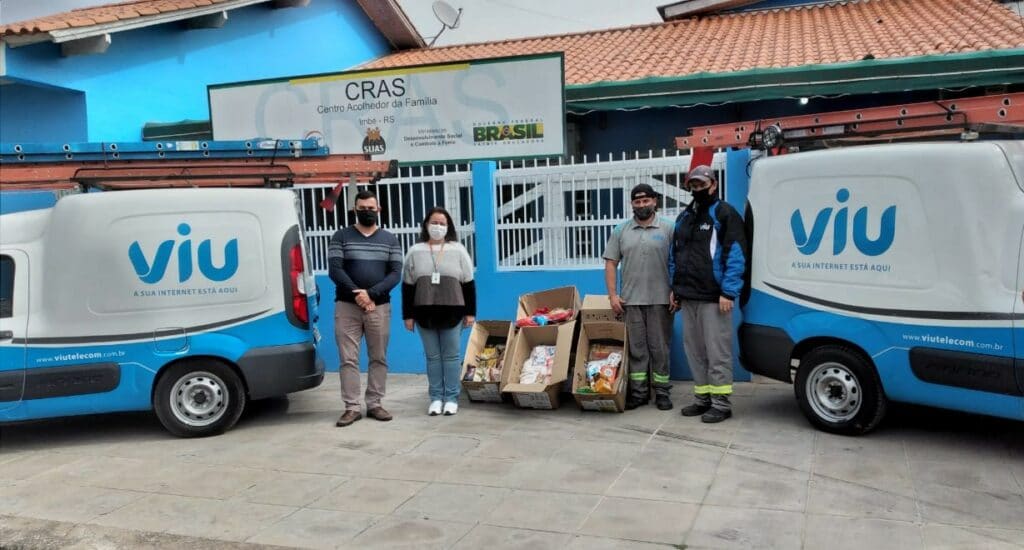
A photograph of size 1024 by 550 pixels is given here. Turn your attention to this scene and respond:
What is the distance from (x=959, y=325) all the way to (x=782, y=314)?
1.18 m

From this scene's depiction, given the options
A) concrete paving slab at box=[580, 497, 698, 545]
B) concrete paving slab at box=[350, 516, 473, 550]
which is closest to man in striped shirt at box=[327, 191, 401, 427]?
concrete paving slab at box=[350, 516, 473, 550]

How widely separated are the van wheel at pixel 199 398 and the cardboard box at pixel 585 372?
261 centimetres

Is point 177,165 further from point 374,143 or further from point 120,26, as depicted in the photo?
point 120,26

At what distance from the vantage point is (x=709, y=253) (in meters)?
6.06

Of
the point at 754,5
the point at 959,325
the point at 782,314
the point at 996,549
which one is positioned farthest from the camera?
the point at 754,5

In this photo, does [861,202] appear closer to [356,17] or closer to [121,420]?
[121,420]

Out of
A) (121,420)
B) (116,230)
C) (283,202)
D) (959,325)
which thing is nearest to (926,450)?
(959,325)

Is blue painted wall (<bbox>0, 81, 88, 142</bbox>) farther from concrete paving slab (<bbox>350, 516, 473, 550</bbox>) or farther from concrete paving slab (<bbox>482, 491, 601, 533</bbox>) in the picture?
concrete paving slab (<bbox>482, 491, 601, 533</bbox>)

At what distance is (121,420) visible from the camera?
22.9 feet

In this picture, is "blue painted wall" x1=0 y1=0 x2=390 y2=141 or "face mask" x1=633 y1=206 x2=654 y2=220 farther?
"blue painted wall" x1=0 y1=0 x2=390 y2=141

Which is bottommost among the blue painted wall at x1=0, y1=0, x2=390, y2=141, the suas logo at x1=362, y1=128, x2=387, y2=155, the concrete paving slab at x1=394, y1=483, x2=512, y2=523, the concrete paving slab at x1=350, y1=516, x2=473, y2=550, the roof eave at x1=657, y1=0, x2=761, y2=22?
the concrete paving slab at x1=350, y1=516, x2=473, y2=550

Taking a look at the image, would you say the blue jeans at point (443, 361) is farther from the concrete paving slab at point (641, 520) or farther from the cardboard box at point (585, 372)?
the concrete paving slab at point (641, 520)

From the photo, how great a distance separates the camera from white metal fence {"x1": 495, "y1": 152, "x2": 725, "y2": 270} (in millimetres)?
7559

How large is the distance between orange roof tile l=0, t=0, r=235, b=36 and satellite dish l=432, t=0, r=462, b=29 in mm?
4543
